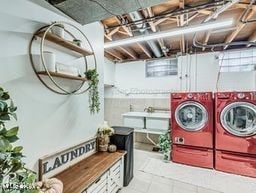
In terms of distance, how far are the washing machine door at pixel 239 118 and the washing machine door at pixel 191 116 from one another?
36cm

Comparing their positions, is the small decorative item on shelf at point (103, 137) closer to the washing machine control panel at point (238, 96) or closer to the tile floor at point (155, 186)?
the tile floor at point (155, 186)

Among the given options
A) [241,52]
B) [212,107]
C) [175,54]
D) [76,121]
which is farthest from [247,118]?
[76,121]

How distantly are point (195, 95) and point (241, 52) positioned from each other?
2241mm

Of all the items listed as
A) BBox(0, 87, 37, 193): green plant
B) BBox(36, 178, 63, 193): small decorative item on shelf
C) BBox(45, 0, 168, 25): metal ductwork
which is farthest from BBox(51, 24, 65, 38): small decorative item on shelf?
BBox(36, 178, 63, 193): small decorative item on shelf

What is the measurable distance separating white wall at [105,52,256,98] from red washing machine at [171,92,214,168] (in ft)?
4.95

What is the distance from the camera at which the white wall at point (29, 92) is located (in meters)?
1.49

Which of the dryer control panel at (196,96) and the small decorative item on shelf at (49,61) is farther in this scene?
the dryer control panel at (196,96)

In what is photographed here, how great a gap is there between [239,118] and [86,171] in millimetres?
2946

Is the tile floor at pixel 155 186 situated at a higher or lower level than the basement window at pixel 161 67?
lower

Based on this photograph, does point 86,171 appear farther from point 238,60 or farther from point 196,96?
point 238,60

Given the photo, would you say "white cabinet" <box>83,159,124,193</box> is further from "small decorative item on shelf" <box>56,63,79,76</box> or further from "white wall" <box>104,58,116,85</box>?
"white wall" <box>104,58,116,85</box>

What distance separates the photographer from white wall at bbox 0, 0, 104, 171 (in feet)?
4.87

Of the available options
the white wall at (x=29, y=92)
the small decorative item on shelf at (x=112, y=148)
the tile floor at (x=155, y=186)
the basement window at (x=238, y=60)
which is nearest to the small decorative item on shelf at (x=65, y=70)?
the white wall at (x=29, y=92)

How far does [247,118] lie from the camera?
3.17m
